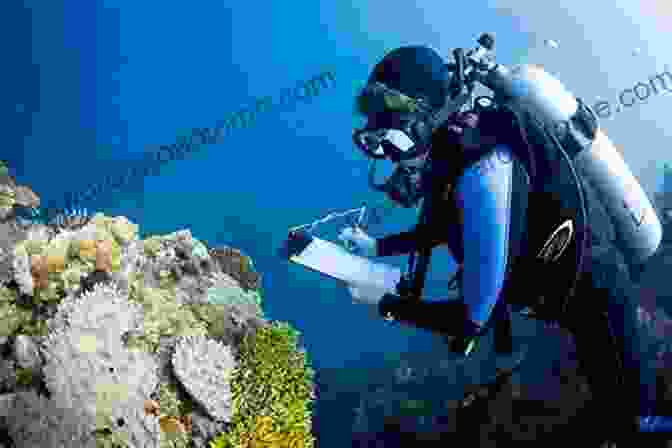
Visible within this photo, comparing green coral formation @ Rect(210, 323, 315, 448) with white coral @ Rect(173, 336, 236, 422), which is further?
green coral formation @ Rect(210, 323, 315, 448)

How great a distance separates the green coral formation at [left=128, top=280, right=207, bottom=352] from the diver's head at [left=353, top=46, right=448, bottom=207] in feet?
8.69

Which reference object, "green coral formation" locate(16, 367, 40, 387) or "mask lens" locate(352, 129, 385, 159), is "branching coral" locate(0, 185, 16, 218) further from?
"mask lens" locate(352, 129, 385, 159)

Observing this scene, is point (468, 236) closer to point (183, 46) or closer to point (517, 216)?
point (517, 216)

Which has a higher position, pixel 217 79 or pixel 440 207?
pixel 217 79

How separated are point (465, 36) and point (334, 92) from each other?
26321 millimetres

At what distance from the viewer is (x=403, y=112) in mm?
2633

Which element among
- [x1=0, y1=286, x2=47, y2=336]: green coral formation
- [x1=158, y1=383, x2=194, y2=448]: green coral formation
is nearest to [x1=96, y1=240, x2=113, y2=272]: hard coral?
[x1=0, y1=286, x2=47, y2=336]: green coral formation

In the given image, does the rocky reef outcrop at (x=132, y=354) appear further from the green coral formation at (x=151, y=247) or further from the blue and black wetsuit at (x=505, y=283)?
the blue and black wetsuit at (x=505, y=283)

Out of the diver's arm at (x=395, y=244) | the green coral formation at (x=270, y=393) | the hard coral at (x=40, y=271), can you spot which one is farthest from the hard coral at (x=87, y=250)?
the diver's arm at (x=395, y=244)

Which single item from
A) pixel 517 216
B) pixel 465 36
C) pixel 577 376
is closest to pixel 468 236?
pixel 517 216

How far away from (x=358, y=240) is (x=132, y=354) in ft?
6.71

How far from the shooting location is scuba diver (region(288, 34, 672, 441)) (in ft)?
7.82

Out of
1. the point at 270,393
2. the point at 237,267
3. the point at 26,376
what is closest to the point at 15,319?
the point at 26,376

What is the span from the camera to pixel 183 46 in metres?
69.0
